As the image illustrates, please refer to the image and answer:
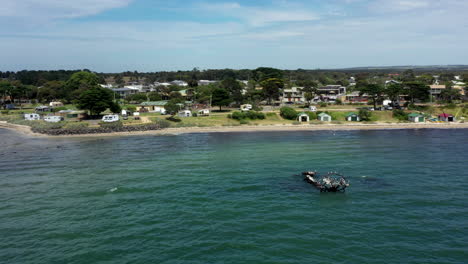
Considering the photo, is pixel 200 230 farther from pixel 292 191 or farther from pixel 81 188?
pixel 81 188

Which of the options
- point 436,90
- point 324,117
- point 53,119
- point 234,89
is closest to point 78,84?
point 53,119

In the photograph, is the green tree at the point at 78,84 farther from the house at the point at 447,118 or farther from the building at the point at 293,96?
the house at the point at 447,118

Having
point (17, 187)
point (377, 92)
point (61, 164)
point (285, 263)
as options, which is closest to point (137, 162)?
point (61, 164)

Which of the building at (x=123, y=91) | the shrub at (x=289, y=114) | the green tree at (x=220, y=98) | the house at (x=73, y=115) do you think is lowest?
the shrub at (x=289, y=114)

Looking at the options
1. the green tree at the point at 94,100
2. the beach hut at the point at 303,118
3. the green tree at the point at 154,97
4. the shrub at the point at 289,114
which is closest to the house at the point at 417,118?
the beach hut at the point at 303,118

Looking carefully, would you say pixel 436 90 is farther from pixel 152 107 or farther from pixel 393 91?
pixel 152 107
